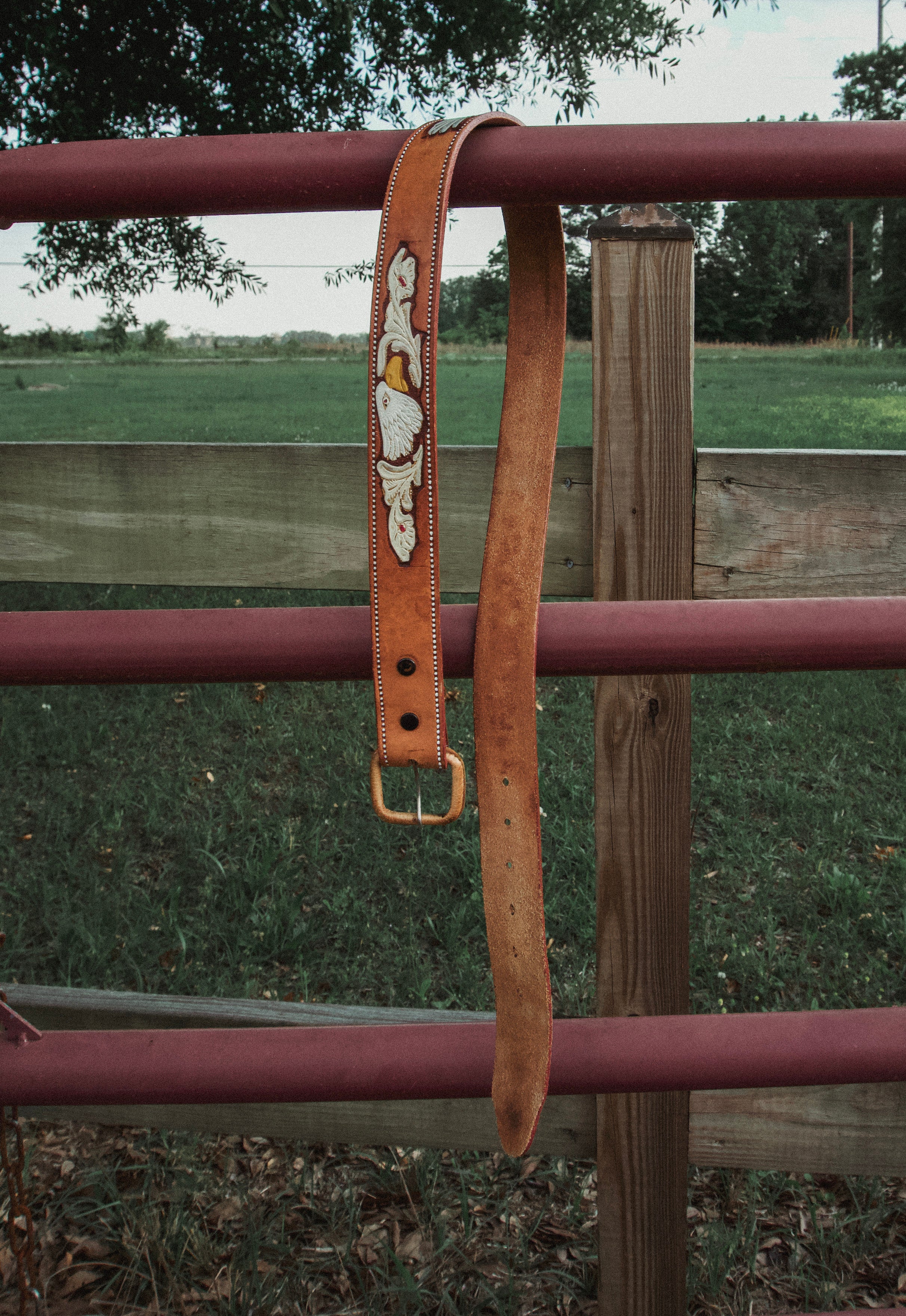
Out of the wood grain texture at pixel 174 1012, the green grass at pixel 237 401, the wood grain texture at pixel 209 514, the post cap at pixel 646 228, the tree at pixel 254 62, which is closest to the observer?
the post cap at pixel 646 228

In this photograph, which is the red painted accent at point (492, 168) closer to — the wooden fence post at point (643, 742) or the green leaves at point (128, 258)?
the wooden fence post at point (643, 742)

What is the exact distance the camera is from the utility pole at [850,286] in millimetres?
15305

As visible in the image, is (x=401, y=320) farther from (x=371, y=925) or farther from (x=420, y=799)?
(x=371, y=925)

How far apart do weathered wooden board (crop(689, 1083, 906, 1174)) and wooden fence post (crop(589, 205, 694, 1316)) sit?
0.13 m

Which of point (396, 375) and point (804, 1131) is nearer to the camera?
point (396, 375)

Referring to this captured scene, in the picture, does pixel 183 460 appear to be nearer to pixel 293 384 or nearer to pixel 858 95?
pixel 293 384

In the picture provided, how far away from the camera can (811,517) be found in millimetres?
1416

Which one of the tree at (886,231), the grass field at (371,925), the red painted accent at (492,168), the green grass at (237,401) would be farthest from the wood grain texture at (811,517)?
the tree at (886,231)

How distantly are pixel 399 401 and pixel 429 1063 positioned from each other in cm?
57

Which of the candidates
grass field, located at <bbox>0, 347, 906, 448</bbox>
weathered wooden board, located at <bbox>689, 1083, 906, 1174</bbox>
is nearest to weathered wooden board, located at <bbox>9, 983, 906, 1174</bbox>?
weathered wooden board, located at <bbox>689, 1083, 906, 1174</bbox>

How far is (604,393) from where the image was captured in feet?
3.80

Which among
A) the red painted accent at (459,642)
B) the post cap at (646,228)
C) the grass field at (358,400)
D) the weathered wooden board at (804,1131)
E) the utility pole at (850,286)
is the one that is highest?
the utility pole at (850,286)

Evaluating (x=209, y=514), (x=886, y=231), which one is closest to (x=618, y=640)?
(x=209, y=514)

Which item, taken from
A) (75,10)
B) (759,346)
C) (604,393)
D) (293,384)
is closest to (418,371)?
(604,393)
